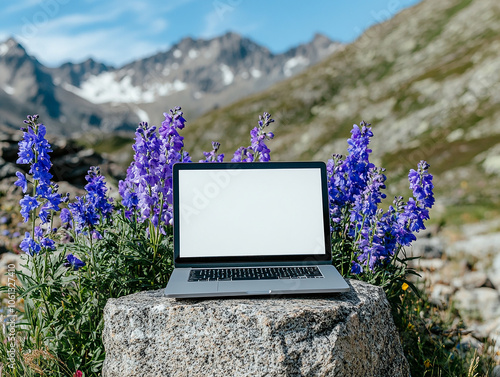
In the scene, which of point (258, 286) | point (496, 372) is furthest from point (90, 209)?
point (496, 372)

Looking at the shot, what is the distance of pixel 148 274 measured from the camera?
5.05m

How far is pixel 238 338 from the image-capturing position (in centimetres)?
379

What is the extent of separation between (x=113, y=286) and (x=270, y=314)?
193cm

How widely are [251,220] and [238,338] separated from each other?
124 cm

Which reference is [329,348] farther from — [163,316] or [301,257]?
[163,316]

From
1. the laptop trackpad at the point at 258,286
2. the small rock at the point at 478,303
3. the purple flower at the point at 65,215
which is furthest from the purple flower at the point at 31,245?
the small rock at the point at 478,303

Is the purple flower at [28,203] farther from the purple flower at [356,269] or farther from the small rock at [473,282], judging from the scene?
the small rock at [473,282]

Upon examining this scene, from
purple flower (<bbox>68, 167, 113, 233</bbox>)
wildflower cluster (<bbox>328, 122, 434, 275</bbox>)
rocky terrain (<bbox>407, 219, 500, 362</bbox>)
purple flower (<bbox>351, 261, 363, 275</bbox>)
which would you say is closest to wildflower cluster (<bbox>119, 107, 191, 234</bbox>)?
purple flower (<bbox>68, 167, 113, 233</bbox>)

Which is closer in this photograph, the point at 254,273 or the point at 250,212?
the point at 254,273

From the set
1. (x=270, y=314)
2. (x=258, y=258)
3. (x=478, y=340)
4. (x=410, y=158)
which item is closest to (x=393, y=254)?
(x=258, y=258)

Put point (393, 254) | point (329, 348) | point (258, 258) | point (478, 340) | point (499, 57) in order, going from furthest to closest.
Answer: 1. point (499, 57)
2. point (478, 340)
3. point (393, 254)
4. point (258, 258)
5. point (329, 348)

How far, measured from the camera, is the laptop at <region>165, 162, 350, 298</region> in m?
4.52

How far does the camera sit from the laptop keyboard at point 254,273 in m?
4.30

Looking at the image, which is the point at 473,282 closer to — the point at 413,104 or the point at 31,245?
the point at 31,245
